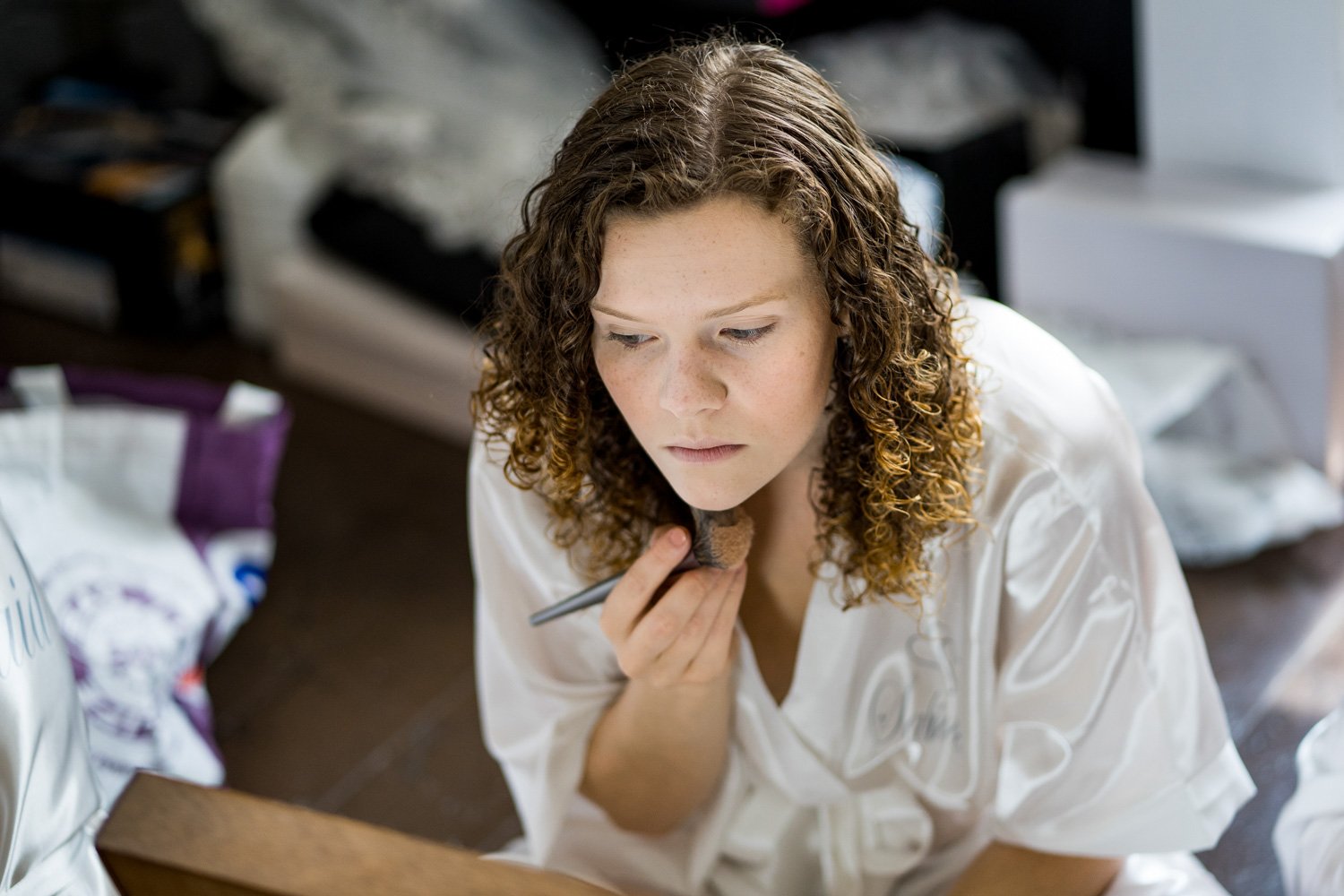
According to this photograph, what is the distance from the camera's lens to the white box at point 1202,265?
2068 millimetres

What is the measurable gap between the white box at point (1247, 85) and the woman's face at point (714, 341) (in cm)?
143

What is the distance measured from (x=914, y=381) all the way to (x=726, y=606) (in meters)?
0.25

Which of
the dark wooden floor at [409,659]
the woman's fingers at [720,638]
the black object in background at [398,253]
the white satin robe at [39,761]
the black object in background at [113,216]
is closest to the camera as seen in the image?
the white satin robe at [39,761]

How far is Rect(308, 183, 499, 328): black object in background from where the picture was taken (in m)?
2.54

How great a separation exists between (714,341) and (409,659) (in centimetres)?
125

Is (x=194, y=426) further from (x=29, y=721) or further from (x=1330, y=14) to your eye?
(x=1330, y=14)

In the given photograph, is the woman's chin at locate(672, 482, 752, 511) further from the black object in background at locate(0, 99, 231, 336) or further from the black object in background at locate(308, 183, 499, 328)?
the black object in background at locate(0, 99, 231, 336)

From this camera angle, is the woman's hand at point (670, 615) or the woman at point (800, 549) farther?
the woman's hand at point (670, 615)

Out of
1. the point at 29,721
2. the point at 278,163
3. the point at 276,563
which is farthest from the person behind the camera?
the point at 278,163

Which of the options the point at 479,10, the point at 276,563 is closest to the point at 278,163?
the point at 479,10

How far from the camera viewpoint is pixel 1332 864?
1.14 m

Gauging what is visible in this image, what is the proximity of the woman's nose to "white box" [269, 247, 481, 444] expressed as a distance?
1.53m

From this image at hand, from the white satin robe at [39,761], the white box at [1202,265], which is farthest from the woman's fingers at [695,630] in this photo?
the white box at [1202,265]

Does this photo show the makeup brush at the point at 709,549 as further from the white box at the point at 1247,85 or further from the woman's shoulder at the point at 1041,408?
the white box at the point at 1247,85
